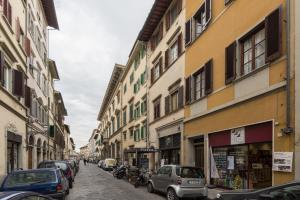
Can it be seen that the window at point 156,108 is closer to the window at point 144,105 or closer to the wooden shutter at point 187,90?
the window at point 144,105

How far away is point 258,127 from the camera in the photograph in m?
14.9

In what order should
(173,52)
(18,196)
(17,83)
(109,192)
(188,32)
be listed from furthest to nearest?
(173,52), (188,32), (17,83), (109,192), (18,196)

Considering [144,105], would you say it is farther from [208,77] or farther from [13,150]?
[208,77]

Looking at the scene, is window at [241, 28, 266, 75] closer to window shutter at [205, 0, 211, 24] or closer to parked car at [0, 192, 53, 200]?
window shutter at [205, 0, 211, 24]

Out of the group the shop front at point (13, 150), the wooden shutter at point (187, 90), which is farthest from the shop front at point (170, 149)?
the shop front at point (13, 150)

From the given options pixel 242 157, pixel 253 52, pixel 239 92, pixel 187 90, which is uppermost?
pixel 253 52

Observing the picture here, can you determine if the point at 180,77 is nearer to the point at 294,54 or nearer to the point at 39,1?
the point at 294,54

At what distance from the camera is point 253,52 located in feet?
51.3

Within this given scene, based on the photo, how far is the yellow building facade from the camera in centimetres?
1319

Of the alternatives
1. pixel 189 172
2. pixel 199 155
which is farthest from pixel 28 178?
pixel 199 155

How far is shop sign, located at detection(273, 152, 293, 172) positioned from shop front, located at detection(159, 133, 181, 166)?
12.4 m

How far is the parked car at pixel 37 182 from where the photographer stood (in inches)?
494

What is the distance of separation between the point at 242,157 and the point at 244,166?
1.34 ft

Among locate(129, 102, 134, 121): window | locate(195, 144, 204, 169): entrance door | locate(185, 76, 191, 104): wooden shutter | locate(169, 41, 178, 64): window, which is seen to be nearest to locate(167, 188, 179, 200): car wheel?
locate(195, 144, 204, 169): entrance door
